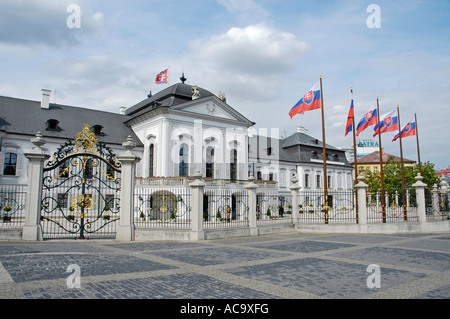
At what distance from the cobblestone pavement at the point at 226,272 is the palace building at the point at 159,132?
1993cm

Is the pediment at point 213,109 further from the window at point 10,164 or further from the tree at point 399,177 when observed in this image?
the tree at point 399,177

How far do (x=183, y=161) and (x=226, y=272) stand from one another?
27990 millimetres

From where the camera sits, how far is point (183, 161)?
34688mm

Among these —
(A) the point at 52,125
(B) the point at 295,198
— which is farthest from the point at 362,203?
(A) the point at 52,125

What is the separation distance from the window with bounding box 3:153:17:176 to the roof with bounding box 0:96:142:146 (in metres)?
2.06

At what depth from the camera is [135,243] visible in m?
12.2

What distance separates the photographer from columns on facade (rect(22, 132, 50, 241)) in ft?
39.4

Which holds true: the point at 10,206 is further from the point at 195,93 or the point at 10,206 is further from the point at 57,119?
the point at 195,93

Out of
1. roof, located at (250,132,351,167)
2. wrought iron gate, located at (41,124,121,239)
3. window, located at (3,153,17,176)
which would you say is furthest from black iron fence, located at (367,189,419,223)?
roof, located at (250,132,351,167)

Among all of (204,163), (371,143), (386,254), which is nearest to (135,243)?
(386,254)

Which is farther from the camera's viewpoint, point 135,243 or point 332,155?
point 332,155

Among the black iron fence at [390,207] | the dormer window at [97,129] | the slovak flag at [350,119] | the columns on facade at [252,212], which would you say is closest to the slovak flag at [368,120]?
the slovak flag at [350,119]
